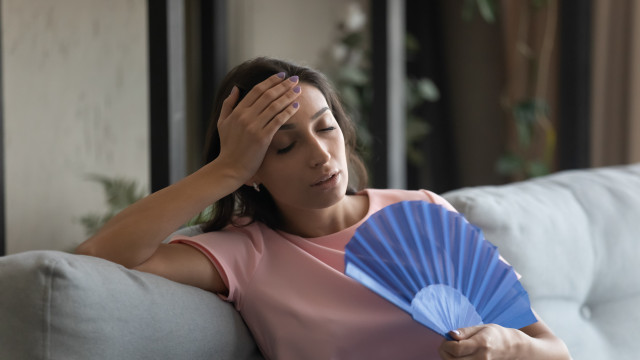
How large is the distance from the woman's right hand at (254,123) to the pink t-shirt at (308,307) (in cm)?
14

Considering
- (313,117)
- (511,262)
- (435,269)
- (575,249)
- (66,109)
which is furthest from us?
(66,109)

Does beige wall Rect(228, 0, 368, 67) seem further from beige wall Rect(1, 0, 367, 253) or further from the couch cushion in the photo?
the couch cushion

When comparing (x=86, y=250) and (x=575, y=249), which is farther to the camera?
(x=575, y=249)

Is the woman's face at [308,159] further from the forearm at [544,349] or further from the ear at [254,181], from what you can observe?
the forearm at [544,349]

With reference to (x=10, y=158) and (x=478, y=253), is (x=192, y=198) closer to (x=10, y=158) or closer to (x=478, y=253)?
(x=478, y=253)

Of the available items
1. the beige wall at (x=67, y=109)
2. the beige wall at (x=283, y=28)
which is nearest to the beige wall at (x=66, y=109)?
the beige wall at (x=67, y=109)

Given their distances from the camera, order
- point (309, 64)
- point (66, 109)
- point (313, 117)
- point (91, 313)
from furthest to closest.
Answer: point (309, 64)
point (66, 109)
point (313, 117)
point (91, 313)

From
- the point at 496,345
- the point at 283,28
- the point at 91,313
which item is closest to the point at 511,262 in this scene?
the point at 496,345

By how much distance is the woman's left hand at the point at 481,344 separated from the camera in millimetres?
932

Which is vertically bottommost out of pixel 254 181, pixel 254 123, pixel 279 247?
pixel 279 247

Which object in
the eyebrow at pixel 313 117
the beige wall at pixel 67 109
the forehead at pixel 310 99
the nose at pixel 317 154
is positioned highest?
the forehead at pixel 310 99

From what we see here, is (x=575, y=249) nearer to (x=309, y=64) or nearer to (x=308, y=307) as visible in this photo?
(x=308, y=307)

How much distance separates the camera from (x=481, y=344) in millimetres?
938

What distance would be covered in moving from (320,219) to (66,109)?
1.84 metres
